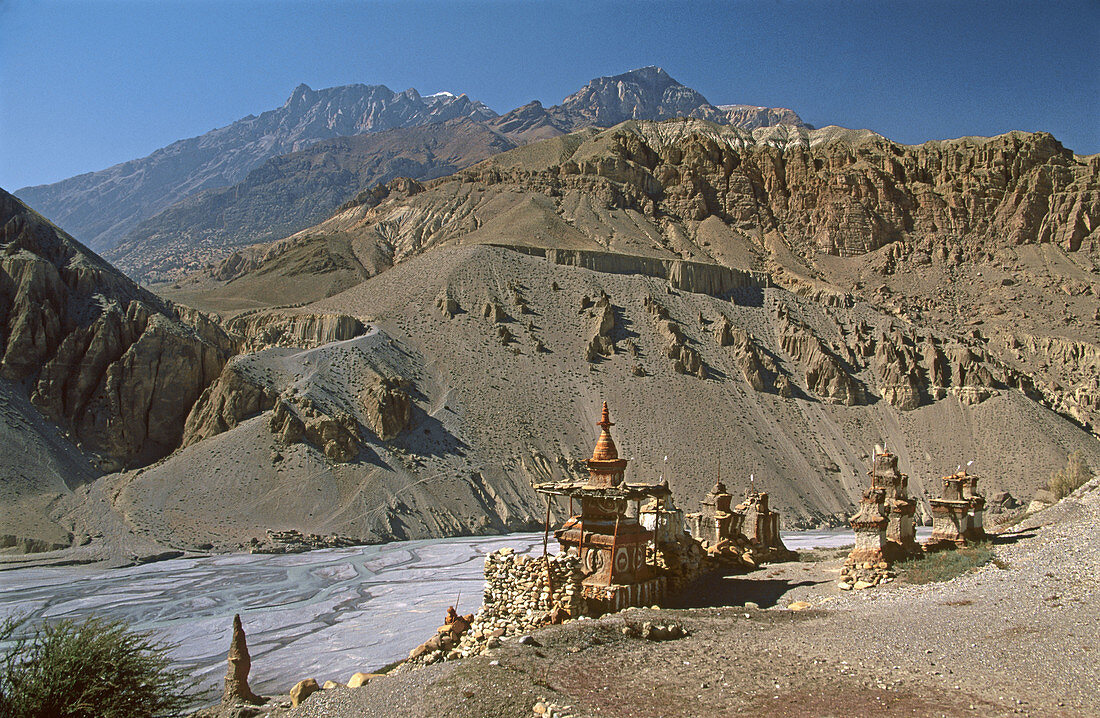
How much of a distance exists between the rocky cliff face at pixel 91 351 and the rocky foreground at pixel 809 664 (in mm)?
38766

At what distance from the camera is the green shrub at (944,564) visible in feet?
57.8

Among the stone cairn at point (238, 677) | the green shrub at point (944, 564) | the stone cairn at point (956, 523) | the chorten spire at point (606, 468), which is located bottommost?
the stone cairn at point (238, 677)

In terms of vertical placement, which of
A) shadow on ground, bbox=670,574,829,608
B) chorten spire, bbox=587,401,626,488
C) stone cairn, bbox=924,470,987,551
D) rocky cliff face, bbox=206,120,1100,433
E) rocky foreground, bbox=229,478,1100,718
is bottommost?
shadow on ground, bbox=670,574,829,608

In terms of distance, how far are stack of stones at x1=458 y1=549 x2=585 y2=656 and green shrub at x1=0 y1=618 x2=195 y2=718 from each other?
549cm

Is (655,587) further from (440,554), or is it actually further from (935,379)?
(935,379)

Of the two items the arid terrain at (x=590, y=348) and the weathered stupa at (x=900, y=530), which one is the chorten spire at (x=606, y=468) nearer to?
the weathered stupa at (x=900, y=530)

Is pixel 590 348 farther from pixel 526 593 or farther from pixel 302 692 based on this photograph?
pixel 302 692

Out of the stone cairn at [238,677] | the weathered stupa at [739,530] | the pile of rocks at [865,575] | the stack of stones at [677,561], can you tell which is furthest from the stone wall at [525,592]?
the weathered stupa at [739,530]

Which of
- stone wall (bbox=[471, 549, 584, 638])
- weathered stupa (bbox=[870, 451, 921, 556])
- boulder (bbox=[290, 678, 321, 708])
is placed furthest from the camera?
weathered stupa (bbox=[870, 451, 921, 556])

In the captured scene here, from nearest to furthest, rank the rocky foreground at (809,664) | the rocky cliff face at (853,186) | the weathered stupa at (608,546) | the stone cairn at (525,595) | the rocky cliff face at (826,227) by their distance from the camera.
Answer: the rocky foreground at (809,664)
the stone cairn at (525,595)
the weathered stupa at (608,546)
the rocky cliff face at (826,227)
the rocky cliff face at (853,186)

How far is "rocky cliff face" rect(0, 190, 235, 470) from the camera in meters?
48.0

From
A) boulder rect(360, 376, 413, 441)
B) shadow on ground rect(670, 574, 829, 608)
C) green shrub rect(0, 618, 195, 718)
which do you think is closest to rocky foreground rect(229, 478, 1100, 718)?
green shrub rect(0, 618, 195, 718)

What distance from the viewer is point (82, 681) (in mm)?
13359

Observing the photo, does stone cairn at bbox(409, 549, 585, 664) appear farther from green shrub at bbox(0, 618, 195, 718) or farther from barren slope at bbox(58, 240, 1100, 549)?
barren slope at bbox(58, 240, 1100, 549)
